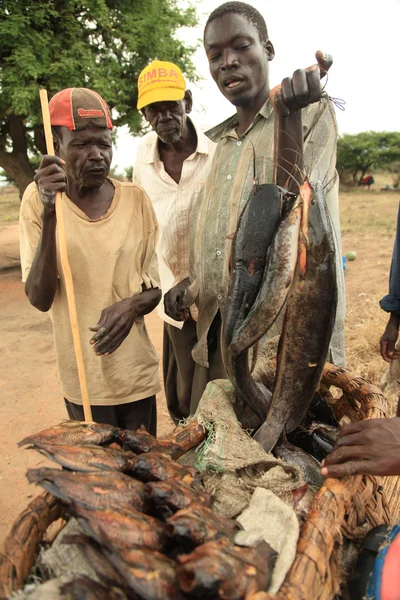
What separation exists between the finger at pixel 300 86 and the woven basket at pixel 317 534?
1.07 metres

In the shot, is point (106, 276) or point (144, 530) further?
point (106, 276)

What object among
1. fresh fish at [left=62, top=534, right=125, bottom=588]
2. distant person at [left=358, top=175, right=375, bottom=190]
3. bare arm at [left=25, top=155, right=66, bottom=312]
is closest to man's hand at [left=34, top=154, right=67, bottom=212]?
bare arm at [left=25, top=155, right=66, bottom=312]

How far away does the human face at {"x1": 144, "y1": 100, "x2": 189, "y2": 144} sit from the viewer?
256cm

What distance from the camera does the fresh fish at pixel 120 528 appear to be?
96 centimetres

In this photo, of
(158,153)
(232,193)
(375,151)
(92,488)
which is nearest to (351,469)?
(92,488)

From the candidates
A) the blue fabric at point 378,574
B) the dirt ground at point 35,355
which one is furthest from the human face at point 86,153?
the dirt ground at point 35,355

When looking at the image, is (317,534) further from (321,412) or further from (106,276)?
(106,276)

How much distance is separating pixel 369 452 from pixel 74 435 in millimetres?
782

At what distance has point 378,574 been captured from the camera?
109cm

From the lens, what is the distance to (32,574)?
1050 mm

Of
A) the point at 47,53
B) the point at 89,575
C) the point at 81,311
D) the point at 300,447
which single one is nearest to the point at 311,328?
the point at 300,447

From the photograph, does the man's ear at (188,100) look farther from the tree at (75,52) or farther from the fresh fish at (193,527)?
the tree at (75,52)

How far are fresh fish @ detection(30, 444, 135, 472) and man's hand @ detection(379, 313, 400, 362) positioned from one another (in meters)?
1.90

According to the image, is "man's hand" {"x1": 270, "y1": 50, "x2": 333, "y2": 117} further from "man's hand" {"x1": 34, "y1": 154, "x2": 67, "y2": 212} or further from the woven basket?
the woven basket
